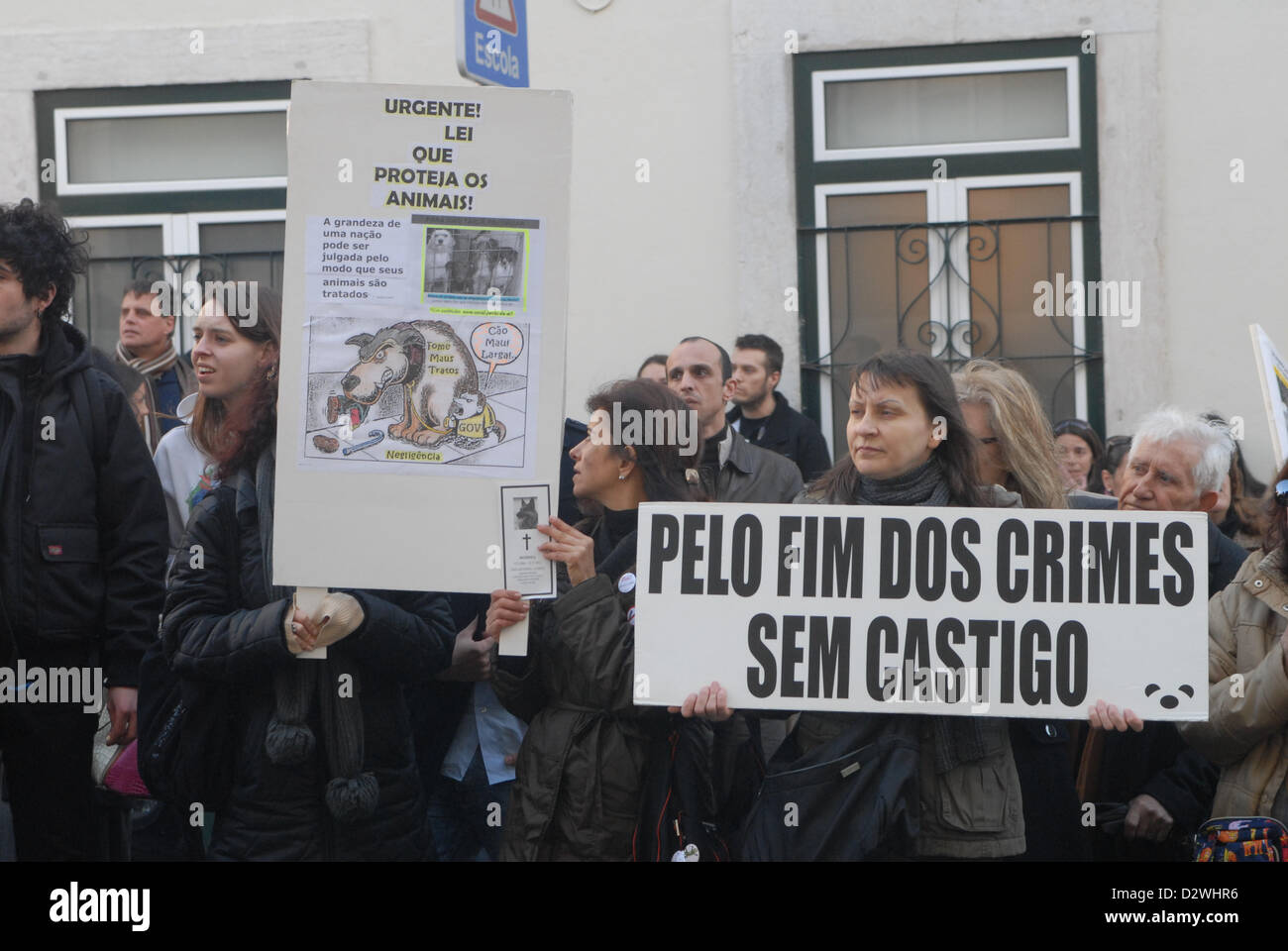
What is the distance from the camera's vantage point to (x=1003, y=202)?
7785 mm

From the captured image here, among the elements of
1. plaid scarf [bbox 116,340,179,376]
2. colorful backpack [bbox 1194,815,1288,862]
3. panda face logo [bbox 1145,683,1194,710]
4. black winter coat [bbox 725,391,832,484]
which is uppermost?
plaid scarf [bbox 116,340,179,376]

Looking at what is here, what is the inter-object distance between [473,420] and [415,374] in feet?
0.64

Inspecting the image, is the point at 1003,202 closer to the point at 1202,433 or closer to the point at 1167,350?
the point at 1167,350

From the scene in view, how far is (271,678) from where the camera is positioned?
430cm

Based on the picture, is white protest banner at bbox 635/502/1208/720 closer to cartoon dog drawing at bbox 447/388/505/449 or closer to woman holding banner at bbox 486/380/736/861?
woman holding banner at bbox 486/380/736/861

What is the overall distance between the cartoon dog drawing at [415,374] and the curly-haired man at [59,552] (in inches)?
31.3

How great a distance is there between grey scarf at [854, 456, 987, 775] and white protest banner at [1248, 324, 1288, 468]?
0.90 metres

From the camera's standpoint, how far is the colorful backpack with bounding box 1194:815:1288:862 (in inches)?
159

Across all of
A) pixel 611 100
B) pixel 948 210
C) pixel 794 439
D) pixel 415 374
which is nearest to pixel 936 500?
pixel 415 374

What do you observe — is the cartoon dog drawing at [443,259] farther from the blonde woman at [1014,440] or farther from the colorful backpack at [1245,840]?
the colorful backpack at [1245,840]

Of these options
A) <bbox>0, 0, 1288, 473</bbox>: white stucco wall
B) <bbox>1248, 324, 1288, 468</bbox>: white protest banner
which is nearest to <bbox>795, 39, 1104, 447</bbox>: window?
<bbox>0, 0, 1288, 473</bbox>: white stucco wall
